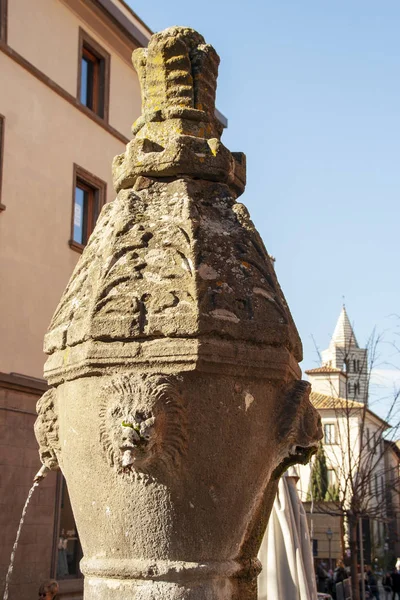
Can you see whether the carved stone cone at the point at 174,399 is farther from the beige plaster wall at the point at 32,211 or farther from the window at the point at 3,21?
the window at the point at 3,21

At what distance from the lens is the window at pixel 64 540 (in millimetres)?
12694

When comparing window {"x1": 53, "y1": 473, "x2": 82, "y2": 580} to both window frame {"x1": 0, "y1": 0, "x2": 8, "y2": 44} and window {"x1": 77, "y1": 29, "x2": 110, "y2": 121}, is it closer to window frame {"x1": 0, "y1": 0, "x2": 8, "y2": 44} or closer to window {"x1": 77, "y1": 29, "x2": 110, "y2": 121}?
window frame {"x1": 0, "y1": 0, "x2": 8, "y2": 44}

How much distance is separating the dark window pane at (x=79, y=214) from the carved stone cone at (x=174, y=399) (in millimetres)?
11371

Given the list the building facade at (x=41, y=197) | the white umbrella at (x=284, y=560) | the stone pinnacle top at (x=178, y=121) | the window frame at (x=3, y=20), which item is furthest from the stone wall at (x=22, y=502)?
the stone pinnacle top at (x=178, y=121)

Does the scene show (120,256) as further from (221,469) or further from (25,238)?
(25,238)

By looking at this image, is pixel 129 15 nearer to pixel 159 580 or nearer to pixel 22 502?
pixel 22 502

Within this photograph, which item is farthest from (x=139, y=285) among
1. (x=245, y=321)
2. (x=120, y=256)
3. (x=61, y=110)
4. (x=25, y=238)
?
(x=61, y=110)

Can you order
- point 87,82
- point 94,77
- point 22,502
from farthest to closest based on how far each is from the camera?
1. point 94,77
2. point 87,82
3. point 22,502

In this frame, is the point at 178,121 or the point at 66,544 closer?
the point at 178,121

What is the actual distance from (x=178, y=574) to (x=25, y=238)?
1049cm

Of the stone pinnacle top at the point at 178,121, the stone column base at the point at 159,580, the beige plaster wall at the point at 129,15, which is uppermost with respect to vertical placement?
the beige plaster wall at the point at 129,15

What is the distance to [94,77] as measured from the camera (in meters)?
15.9

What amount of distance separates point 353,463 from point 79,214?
24.0ft

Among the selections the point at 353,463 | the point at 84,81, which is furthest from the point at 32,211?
the point at 353,463
